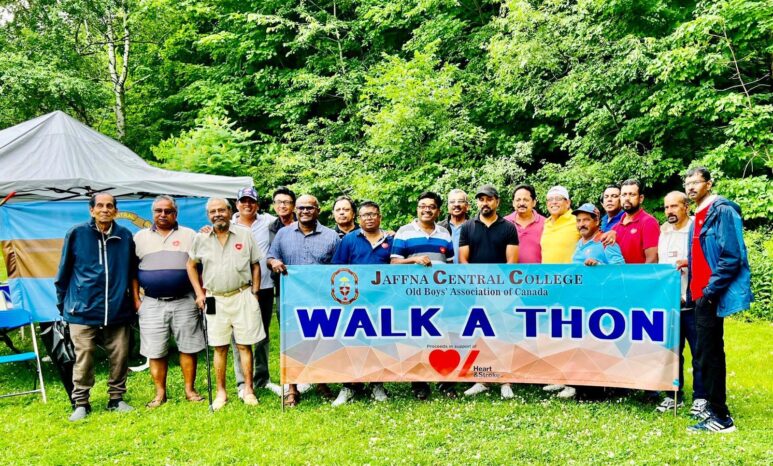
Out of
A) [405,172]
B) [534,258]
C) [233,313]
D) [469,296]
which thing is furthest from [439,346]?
[405,172]

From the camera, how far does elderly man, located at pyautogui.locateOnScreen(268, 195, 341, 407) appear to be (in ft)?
17.3

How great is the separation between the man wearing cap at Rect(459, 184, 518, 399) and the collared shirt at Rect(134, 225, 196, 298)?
2.51 meters

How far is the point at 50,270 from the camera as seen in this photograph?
6617 mm

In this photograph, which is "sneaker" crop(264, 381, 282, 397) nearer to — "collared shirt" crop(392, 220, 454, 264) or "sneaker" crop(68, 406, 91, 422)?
"sneaker" crop(68, 406, 91, 422)

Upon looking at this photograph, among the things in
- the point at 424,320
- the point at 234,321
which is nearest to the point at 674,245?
the point at 424,320

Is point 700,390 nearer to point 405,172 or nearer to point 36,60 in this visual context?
point 405,172

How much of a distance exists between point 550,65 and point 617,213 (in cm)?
705

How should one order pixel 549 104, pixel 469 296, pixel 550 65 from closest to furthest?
pixel 469 296 → pixel 550 65 → pixel 549 104

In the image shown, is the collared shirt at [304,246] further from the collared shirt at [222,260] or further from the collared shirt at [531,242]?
the collared shirt at [531,242]

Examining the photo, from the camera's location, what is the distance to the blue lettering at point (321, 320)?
5062mm

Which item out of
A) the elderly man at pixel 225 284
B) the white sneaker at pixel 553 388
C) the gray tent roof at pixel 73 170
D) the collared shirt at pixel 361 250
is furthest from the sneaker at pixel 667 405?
the gray tent roof at pixel 73 170

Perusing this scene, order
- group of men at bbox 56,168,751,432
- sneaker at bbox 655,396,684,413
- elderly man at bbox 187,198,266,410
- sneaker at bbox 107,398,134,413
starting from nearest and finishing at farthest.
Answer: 1. sneaker at bbox 655,396,684,413
2. group of men at bbox 56,168,751,432
3. elderly man at bbox 187,198,266,410
4. sneaker at bbox 107,398,134,413

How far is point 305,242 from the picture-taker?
534 centimetres

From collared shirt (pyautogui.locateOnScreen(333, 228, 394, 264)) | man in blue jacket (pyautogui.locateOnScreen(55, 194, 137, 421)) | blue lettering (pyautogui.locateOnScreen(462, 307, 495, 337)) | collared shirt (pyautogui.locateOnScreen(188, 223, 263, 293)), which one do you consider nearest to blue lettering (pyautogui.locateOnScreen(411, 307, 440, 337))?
blue lettering (pyautogui.locateOnScreen(462, 307, 495, 337))
